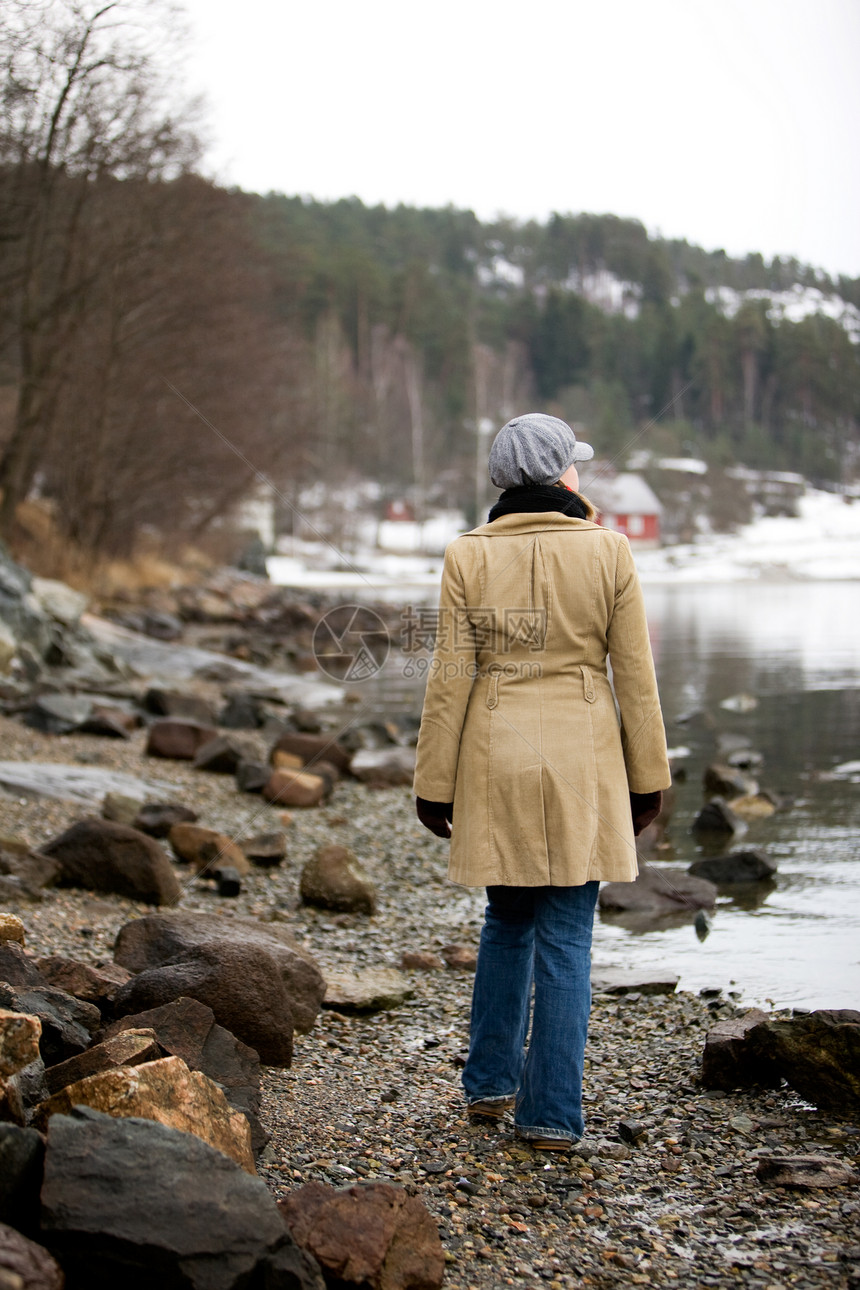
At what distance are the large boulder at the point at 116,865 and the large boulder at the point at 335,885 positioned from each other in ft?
2.30

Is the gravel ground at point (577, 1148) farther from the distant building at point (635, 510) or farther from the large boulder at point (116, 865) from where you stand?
the distant building at point (635, 510)

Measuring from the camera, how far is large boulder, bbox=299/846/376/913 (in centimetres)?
588

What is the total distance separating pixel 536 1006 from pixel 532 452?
61.5 inches

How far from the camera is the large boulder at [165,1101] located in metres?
2.59

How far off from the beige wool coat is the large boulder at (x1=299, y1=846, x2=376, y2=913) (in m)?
2.53

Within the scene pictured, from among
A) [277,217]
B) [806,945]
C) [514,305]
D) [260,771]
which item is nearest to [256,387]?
[277,217]

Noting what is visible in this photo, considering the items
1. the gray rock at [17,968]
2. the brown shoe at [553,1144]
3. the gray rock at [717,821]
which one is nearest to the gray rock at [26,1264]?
the gray rock at [17,968]

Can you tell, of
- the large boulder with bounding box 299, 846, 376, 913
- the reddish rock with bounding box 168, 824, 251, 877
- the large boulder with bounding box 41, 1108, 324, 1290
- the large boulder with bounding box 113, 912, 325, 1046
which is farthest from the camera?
the reddish rock with bounding box 168, 824, 251, 877

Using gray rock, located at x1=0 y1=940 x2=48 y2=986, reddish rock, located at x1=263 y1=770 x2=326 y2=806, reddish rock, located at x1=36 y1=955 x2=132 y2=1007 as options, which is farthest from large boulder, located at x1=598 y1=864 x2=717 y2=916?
gray rock, located at x1=0 y1=940 x2=48 y2=986

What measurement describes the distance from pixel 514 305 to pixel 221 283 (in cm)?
6868

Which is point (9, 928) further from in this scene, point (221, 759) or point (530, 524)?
point (221, 759)

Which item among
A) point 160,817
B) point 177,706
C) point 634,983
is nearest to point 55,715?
point 177,706

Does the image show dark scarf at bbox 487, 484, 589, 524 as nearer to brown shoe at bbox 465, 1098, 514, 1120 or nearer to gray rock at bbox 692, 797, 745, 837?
brown shoe at bbox 465, 1098, 514, 1120

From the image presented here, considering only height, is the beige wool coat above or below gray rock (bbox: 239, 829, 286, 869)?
above
